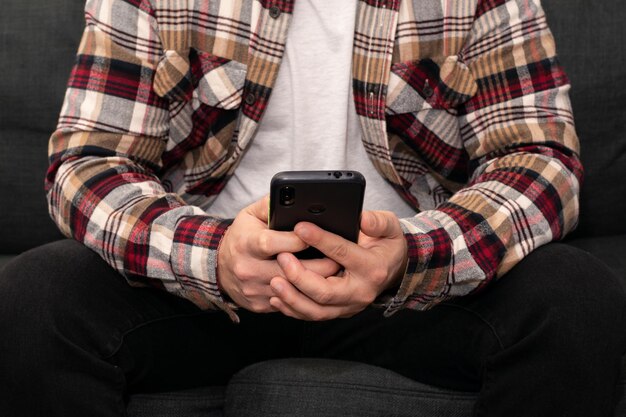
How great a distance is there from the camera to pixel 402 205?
47.7 inches

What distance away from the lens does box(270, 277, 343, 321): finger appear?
0.83 metres

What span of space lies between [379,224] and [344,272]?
3.0 inches

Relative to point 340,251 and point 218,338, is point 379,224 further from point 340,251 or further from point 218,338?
point 218,338

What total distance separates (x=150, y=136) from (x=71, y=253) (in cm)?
23

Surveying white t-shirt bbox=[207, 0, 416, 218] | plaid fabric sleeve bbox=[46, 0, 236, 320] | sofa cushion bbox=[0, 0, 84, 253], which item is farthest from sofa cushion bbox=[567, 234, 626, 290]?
sofa cushion bbox=[0, 0, 84, 253]

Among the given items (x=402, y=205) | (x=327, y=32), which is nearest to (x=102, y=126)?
(x=327, y=32)

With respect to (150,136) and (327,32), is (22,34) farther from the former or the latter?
(327,32)

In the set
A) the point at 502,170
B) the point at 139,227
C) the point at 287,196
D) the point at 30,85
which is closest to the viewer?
the point at 287,196

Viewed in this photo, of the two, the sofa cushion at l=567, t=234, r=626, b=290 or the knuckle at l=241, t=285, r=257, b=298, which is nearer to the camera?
the knuckle at l=241, t=285, r=257, b=298

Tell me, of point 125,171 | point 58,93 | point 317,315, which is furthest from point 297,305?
point 58,93

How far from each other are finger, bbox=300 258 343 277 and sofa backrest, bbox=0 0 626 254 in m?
0.74

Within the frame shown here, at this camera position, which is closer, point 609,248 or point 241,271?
point 241,271

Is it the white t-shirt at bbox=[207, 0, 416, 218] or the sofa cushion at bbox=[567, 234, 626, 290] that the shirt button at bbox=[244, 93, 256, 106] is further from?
the sofa cushion at bbox=[567, 234, 626, 290]

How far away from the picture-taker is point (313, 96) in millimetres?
1116
